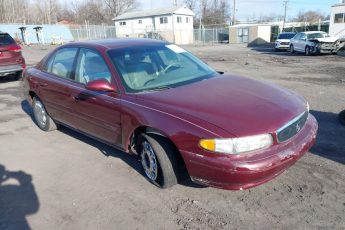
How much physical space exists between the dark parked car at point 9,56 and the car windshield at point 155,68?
28.4 ft

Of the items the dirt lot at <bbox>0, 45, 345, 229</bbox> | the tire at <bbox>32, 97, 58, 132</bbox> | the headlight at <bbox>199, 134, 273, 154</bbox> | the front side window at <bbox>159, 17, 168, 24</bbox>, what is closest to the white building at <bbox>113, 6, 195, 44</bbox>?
the front side window at <bbox>159, 17, 168, 24</bbox>

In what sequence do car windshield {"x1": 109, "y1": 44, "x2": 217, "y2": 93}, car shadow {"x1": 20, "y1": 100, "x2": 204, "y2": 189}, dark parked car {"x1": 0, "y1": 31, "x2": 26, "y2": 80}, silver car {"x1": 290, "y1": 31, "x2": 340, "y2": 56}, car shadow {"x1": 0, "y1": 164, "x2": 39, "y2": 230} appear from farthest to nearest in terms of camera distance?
silver car {"x1": 290, "y1": 31, "x2": 340, "y2": 56}, dark parked car {"x1": 0, "y1": 31, "x2": 26, "y2": 80}, car windshield {"x1": 109, "y1": 44, "x2": 217, "y2": 93}, car shadow {"x1": 20, "y1": 100, "x2": 204, "y2": 189}, car shadow {"x1": 0, "y1": 164, "x2": 39, "y2": 230}

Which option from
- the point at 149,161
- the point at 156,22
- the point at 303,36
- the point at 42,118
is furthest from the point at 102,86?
the point at 156,22

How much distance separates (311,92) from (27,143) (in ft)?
22.8

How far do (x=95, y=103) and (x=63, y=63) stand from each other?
4.40 feet

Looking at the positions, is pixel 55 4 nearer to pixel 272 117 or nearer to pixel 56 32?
pixel 56 32

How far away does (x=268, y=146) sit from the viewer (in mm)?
3307

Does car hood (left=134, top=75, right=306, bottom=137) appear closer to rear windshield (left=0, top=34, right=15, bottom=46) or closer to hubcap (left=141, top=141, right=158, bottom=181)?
hubcap (left=141, top=141, right=158, bottom=181)

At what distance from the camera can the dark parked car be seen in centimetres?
1166

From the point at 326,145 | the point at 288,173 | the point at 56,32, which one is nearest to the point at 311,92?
the point at 326,145

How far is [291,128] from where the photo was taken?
356cm

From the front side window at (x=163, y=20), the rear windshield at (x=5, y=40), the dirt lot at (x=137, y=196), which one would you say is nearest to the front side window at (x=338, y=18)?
the front side window at (x=163, y=20)

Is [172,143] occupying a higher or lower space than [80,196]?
higher

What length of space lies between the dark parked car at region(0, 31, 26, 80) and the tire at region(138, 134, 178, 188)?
947 centimetres
